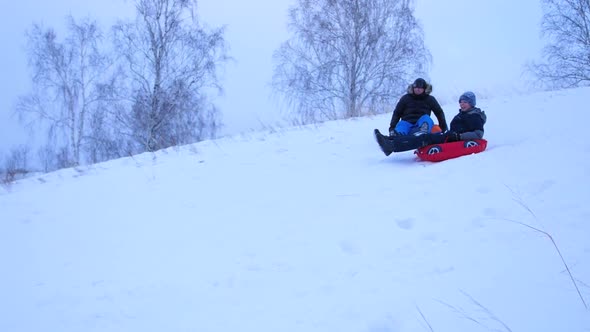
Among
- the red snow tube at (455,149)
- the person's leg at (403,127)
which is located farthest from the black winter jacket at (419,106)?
the red snow tube at (455,149)

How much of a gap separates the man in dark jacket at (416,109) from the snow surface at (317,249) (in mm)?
649

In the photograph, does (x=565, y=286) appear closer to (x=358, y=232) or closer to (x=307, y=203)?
(x=358, y=232)

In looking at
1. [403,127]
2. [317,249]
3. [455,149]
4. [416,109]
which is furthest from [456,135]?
[317,249]

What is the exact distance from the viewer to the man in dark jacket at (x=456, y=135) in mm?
4383

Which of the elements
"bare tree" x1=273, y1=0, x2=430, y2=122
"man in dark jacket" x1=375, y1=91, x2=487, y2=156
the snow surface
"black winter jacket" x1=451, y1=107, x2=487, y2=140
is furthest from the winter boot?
"bare tree" x1=273, y1=0, x2=430, y2=122

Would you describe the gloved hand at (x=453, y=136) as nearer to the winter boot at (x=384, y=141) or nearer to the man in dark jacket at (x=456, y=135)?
the man in dark jacket at (x=456, y=135)

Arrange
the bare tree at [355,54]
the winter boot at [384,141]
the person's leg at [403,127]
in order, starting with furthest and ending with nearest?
1. the bare tree at [355,54]
2. the person's leg at [403,127]
3. the winter boot at [384,141]

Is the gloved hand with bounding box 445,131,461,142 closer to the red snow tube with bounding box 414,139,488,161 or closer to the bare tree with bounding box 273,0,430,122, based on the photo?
the red snow tube with bounding box 414,139,488,161

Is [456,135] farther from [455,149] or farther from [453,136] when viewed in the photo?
[455,149]

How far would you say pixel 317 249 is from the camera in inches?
99.3

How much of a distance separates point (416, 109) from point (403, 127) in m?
0.38

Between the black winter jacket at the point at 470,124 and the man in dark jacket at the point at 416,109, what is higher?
the man in dark jacket at the point at 416,109

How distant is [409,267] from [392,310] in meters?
0.39

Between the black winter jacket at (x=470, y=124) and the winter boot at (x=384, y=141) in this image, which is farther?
the winter boot at (x=384, y=141)
